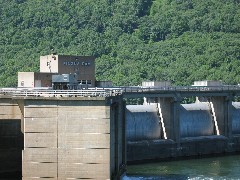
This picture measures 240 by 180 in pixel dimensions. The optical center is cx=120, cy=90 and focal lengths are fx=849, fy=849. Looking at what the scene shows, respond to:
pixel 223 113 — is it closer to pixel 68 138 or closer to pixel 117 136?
pixel 117 136

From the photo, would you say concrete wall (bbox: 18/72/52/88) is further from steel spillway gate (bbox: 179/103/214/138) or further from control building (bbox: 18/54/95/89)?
steel spillway gate (bbox: 179/103/214/138)

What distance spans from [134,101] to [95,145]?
3884 inches

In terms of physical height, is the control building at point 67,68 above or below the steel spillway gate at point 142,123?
above

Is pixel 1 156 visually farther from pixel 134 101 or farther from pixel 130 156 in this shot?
pixel 134 101

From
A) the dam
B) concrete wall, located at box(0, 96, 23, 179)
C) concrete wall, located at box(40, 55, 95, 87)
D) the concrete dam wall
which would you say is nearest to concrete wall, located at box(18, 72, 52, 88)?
concrete wall, located at box(40, 55, 95, 87)

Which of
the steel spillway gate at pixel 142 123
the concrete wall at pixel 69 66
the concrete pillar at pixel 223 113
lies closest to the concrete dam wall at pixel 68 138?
the steel spillway gate at pixel 142 123

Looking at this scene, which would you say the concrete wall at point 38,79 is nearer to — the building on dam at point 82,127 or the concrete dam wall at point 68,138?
the building on dam at point 82,127

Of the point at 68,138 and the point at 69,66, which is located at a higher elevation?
the point at 69,66

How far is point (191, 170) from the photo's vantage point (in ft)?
316

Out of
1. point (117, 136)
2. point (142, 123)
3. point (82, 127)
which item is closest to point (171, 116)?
point (142, 123)

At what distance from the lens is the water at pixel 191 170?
8956 centimetres

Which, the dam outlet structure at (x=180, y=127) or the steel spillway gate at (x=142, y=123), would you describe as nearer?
the dam outlet structure at (x=180, y=127)

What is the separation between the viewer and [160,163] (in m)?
104

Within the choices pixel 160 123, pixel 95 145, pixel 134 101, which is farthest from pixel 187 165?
pixel 134 101
